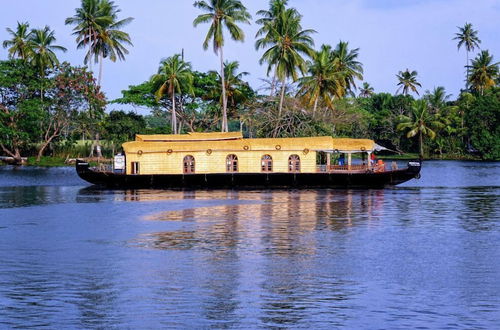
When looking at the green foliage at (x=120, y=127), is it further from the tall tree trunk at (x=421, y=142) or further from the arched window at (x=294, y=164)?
the tall tree trunk at (x=421, y=142)

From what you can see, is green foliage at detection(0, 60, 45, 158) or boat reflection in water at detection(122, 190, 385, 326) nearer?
boat reflection in water at detection(122, 190, 385, 326)

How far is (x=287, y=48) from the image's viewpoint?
73562 millimetres

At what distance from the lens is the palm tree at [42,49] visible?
88.4 meters

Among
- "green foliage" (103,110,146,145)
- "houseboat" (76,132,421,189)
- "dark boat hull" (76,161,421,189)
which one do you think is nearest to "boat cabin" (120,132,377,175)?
"houseboat" (76,132,421,189)

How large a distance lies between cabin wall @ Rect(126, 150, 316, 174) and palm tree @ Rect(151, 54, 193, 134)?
95.3 ft

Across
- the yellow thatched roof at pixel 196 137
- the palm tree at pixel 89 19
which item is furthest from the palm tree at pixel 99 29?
the yellow thatched roof at pixel 196 137

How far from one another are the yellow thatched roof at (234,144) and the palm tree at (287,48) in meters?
20.1

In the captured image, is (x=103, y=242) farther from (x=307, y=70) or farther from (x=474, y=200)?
(x=307, y=70)

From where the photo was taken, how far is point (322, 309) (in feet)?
58.3

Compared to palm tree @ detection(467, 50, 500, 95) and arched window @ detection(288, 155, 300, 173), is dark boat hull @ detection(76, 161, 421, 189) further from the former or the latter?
palm tree @ detection(467, 50, 500, 95)

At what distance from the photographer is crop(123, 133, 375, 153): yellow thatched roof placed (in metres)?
52.8

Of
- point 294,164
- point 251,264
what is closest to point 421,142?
point 294,164

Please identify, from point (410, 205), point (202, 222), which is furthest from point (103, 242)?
point (410, 205)

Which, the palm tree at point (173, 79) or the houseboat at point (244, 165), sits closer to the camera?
the houseboat at point (244, 165)
